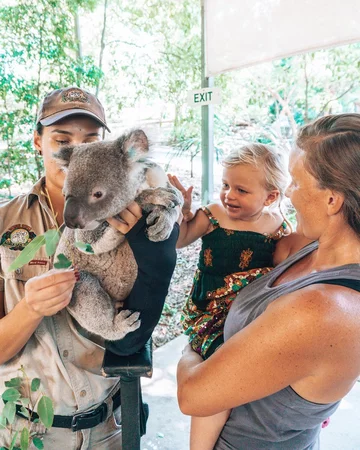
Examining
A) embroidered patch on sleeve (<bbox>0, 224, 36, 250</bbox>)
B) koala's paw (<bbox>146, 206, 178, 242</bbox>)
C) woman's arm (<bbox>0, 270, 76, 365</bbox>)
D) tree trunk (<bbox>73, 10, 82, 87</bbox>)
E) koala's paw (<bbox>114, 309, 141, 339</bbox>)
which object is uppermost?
tree trunk (<bbox>73, 10, 82, 87</bbox>)

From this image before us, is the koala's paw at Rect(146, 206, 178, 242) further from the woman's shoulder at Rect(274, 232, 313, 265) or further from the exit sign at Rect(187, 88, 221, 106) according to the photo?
the exit sign at Rect(187, 88, 221, 106)

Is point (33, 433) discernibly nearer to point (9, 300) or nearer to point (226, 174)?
point (9, 300)

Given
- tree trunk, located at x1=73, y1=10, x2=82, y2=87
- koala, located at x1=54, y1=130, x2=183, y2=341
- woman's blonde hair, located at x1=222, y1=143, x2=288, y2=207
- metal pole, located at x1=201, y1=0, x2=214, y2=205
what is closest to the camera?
koala, located at x1=54, y1=130, x2=183, y2=341

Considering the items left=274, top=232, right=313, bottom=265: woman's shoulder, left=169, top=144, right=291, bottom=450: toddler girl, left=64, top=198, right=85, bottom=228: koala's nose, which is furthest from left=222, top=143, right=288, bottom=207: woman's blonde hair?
left=64, top=198, right=85, bottom=228: koala's nose

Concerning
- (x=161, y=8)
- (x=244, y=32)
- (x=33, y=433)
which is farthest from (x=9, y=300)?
(x=161, y=8)

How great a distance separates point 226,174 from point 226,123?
3.63m

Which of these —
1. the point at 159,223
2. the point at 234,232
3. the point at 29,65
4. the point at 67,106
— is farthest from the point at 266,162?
the point at 29,65

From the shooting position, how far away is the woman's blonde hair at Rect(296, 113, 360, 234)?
1.05 metres

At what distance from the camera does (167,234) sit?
117 cm

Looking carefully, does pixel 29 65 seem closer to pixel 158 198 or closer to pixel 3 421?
Answer: pixel 158 198

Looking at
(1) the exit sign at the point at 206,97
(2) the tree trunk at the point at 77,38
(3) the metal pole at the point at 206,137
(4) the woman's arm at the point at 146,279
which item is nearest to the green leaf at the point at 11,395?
(4) the woman's arm at the point at 146,279

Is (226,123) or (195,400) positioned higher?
A: (226,123)

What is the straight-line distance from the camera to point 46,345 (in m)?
1.15

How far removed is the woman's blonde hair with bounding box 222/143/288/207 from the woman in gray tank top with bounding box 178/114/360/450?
0.55 m
